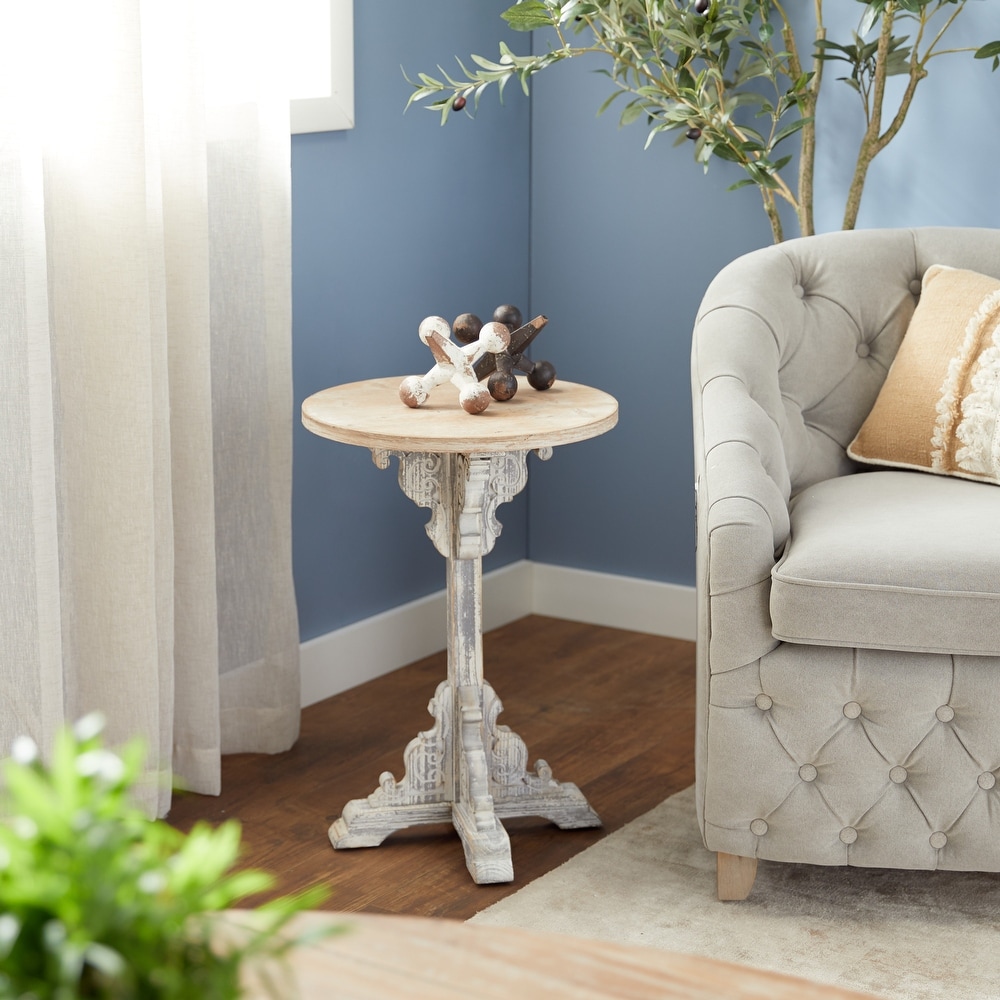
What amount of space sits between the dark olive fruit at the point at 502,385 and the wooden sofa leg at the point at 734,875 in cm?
71

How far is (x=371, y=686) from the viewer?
2652 mm

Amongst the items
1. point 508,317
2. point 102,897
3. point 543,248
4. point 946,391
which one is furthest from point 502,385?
point 102,897

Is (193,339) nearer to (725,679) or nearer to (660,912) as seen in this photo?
(725,679)

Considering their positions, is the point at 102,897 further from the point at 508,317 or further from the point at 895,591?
the point at 508,317

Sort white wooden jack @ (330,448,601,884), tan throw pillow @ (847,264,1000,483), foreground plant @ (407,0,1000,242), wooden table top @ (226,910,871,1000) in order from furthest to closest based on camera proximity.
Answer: foreground plant @ (407,0,1000,242)
tan throw pillow @ (847,264,1000,483)
white wooden jack @ (330,448,601,884)
wooden table top @ (226,910,871,1000)

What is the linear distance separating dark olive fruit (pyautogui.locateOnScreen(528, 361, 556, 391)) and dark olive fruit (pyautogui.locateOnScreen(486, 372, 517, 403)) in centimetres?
10

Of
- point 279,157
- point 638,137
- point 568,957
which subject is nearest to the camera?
point 568,957

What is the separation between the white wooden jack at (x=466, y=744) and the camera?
1866mm

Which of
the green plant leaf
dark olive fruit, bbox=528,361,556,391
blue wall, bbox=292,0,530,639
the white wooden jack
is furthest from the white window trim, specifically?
the white wooden jack

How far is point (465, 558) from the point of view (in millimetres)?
1908

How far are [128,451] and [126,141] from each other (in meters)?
0.43

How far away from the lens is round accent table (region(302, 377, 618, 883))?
178cm

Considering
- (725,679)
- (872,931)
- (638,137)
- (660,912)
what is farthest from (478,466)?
(638,137)

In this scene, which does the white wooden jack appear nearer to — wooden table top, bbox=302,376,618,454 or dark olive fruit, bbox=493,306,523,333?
wooden table top, bbox=302,376,618,454
